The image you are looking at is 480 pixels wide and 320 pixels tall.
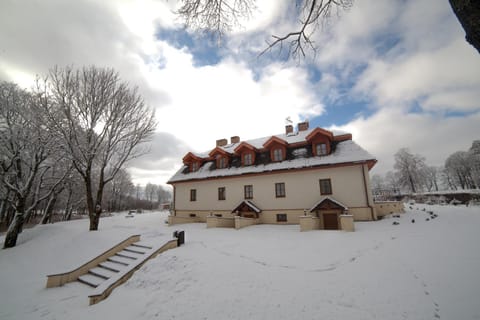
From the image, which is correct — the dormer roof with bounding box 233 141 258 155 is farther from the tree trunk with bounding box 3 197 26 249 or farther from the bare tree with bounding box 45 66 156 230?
the tree trunk with bounding box 3 197 26 249

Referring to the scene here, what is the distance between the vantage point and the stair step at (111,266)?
8.56 meters

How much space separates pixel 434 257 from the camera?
673cm

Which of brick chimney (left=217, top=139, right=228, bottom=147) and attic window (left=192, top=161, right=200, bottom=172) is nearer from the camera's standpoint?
attic window (left=192, top=161, right=200, bottom=172)

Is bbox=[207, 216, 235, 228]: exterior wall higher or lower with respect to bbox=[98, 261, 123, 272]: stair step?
higher

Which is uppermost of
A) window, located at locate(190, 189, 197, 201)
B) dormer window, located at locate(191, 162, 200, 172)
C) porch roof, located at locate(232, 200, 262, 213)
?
dormer window, located at locate(191, 162, 200, 172)

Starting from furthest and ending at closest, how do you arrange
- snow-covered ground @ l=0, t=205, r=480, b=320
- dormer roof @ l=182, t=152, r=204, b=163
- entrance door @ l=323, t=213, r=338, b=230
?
1. dormer roof @ l=182, t=152, r=204, b=163
2. entrance door @ l=323, t=213, r=338, b=230
3. snow-covered ground @ l=0, t=205, r=480, b=320

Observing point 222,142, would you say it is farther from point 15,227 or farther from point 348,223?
point 15,227

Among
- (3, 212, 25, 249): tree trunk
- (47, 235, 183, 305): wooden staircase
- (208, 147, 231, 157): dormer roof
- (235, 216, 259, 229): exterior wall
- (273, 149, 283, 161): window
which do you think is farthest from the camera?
(208, 147, 231, 157): dormer roof

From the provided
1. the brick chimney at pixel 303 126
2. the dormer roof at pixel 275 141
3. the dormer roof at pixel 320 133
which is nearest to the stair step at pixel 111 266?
the dormer roof at pixel 275 141

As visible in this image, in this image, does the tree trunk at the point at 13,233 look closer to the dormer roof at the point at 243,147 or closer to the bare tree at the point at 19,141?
the bare tree at the point at 19,141

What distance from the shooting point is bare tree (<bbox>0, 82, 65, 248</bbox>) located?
12.7 m

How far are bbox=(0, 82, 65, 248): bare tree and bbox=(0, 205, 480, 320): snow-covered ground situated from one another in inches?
142

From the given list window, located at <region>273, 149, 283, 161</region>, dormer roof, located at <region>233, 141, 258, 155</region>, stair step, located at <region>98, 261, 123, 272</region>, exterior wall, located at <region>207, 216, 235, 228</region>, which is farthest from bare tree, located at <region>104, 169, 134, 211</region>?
window, located at <region>273, 149, 283, 161</region>

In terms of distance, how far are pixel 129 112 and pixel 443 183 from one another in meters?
104
